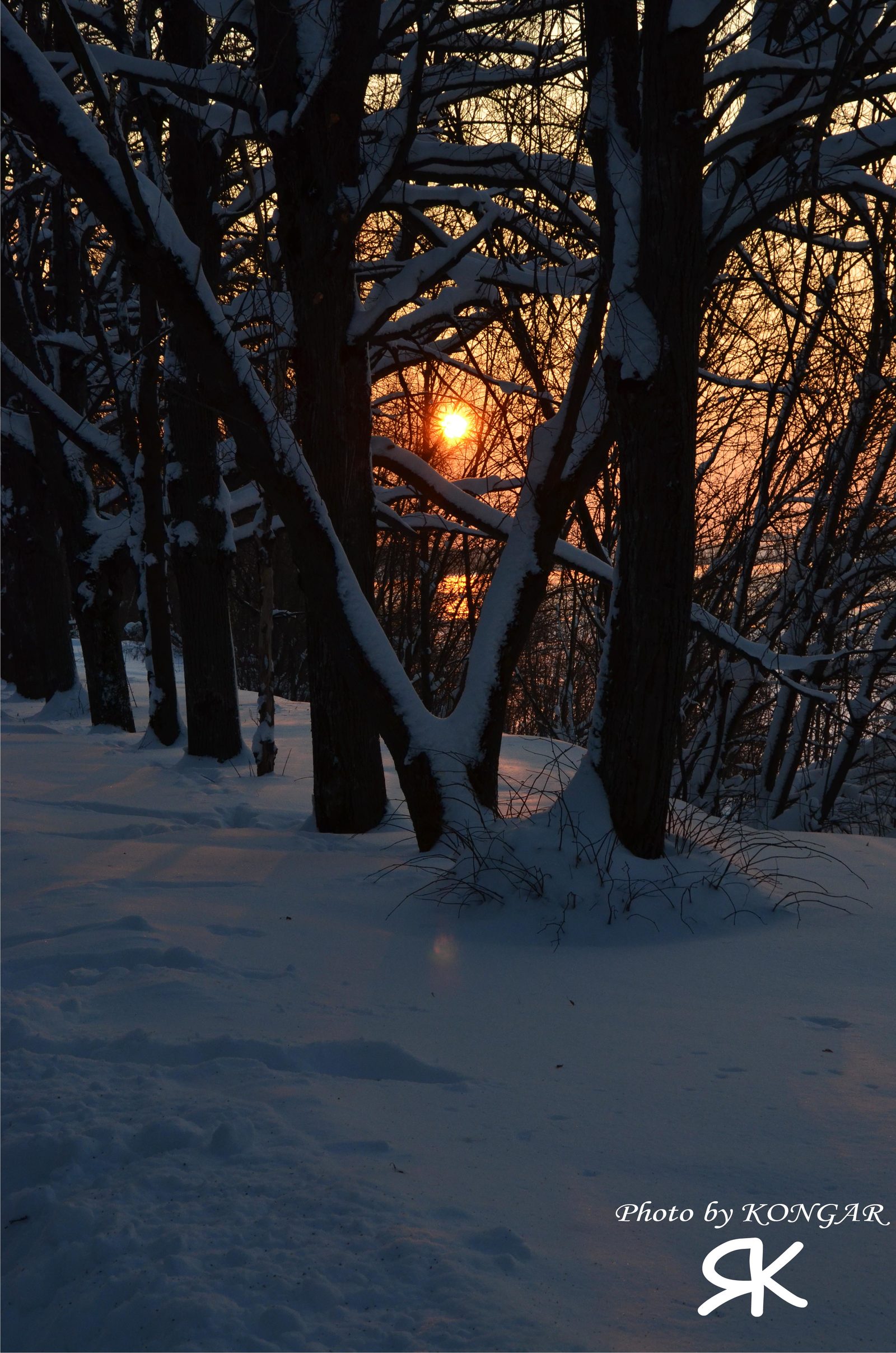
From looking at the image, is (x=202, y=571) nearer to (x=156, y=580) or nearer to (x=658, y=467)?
(x=156, y=580)

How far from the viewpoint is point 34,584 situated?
1256 cm

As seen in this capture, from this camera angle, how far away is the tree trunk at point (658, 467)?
13.2 feet

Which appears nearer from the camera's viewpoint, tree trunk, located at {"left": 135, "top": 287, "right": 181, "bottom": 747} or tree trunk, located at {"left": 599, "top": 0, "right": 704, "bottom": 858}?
tree trunk, located at {"left": 599, "top": 0, "right": 704, "bottom": 858}

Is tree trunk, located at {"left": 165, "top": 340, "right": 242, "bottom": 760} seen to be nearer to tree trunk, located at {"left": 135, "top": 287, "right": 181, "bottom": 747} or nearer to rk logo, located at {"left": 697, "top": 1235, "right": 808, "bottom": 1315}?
tree trunk, located at {"left": 135, "top": 287, "right": 181, "bottom": 747}

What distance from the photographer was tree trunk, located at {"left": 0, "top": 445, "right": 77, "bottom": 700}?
12.1m

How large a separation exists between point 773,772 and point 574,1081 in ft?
29.0

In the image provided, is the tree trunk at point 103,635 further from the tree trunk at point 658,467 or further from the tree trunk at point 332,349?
the tree trunk at point 658,467

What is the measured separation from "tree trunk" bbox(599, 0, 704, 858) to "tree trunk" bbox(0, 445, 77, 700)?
974cm

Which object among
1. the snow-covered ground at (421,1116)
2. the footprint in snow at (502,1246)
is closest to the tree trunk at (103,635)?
the snow-covered ground at (421,1116)

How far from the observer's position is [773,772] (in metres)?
10.8

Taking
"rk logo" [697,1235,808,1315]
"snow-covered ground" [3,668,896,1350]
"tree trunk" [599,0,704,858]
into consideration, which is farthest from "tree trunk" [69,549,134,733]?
"rk logo" [697,1235,808,1315]

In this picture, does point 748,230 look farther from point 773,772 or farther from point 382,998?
point 773,772

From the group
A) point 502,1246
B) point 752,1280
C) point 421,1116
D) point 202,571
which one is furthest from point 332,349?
point 752,1280

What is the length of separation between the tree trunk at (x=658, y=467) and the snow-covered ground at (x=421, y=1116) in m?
0.78
